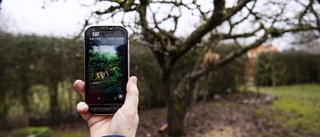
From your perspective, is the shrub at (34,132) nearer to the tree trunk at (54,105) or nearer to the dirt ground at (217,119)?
the tree trunk at (54,105)

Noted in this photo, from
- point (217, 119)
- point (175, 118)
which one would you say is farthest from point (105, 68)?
point (217, 119)

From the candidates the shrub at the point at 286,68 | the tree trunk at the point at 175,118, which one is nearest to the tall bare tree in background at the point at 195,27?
the tree trunk at the point at 175,118

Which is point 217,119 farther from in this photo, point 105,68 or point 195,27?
point 105,68

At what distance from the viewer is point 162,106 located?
9.55 m

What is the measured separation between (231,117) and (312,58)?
38.6ft

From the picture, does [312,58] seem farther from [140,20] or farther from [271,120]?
[140,20]

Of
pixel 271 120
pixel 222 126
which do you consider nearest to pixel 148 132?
pixel 222 126

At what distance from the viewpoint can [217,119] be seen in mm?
8117

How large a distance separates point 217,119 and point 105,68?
6.74 metres

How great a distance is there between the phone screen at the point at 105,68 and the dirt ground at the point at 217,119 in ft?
15.0

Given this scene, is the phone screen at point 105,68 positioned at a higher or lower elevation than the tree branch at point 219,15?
lower

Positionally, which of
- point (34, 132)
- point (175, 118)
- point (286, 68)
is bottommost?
point (34, 132)

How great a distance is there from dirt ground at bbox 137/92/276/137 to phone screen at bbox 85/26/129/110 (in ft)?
15.0

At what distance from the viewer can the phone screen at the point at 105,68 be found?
1.77 metres
